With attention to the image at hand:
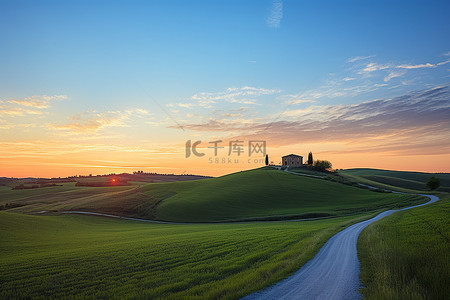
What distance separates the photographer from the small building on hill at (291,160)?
5610 inches

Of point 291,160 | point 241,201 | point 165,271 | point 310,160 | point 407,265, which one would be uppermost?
point 291,160

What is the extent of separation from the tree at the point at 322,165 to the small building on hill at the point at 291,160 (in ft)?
65.2

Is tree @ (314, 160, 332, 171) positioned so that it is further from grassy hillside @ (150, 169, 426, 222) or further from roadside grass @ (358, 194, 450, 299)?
roadside grass @ (358, 194, 450, 299)

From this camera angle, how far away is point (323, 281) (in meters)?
11.4

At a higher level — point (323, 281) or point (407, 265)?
point (407, 265)

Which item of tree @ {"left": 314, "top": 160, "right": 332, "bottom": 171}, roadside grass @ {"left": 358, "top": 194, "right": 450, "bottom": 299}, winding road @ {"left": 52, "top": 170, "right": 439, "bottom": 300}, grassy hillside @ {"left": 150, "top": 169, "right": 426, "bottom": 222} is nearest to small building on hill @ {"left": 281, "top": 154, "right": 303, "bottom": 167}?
tree @ {"left": 314, "top": 160, "right": 332, "bottom": 171}

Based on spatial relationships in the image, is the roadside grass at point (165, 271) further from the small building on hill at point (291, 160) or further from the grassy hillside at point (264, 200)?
the small building on hill at point (291, 160)

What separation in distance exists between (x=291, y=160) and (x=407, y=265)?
135711 millimetres

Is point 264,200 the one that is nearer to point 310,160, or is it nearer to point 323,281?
point 323,281

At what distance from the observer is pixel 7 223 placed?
40875 millimetres

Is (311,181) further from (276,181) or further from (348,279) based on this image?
(348,279)

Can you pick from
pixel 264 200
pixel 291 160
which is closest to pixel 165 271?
pixel 264 200

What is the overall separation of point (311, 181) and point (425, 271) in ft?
258

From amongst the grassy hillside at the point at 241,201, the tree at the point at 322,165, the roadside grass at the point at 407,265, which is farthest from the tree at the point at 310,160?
the roadside grass at the point at 407,265
